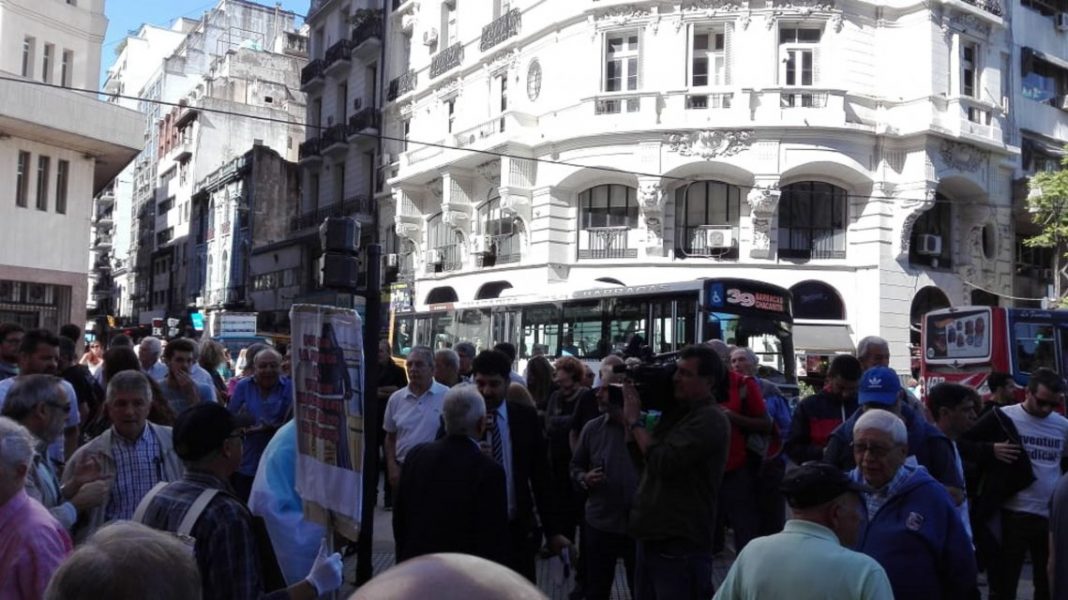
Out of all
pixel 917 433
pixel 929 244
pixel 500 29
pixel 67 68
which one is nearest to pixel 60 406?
pixel 917 433

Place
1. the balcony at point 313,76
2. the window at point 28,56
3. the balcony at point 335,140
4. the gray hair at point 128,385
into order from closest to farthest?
the gray hair at point 128,385 < the window at point 28,56 < the balcony at point 335,140 < the balcony at point 313,76

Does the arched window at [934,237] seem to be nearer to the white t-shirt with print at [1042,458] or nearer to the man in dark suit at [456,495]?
the white t-shirt with print at [1042,458]

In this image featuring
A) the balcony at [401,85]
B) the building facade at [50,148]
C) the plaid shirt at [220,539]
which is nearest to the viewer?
the plaid shirt at [220,539]

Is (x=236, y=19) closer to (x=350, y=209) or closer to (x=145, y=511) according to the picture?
(x=350, y=209)

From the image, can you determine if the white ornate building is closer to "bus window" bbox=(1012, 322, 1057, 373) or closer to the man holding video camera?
"bus window" bbox=(1012, 322, 1057, 373)

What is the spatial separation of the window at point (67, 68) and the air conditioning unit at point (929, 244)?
900 inches

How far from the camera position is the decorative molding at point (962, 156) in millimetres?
26797

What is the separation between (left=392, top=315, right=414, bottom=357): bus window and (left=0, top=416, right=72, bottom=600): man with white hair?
24722 millimetres

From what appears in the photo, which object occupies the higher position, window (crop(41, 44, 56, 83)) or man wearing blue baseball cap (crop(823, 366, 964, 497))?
window (crop(41, 44, 56, 83))

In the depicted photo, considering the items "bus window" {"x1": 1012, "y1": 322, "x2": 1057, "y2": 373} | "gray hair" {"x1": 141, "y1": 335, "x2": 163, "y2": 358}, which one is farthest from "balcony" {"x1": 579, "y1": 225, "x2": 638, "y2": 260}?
"gray hair" {"x1": 141, "y1": 335, "x2": 163, "y2": 358}

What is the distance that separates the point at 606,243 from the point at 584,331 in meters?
7.03

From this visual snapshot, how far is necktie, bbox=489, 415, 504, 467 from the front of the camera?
21.5 feet

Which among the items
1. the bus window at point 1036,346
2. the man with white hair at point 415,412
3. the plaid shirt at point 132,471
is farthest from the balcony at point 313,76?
the plaid shirt at point 132,471

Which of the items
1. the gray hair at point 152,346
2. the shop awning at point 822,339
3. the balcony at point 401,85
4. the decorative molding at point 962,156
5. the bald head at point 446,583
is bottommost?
the bald head at point 446,583
